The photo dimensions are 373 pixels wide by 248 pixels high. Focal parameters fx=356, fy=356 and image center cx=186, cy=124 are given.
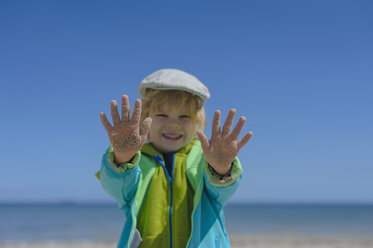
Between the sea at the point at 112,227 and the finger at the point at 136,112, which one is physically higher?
the sea at the point at 112,227

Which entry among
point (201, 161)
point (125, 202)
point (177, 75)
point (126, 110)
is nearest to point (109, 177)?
point (125, 202)

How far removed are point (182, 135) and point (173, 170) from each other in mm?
293

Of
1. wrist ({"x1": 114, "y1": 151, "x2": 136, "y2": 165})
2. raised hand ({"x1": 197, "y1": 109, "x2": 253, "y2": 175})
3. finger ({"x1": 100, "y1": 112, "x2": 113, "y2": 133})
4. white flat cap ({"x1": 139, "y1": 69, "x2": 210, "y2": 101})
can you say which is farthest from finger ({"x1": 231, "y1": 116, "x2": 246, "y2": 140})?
finger ({"x1": 100, "y1": 112, "x2": 113, "y2": 133})

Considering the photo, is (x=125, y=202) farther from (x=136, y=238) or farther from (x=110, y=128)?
(x=110, y=128)

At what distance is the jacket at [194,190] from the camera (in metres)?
2.20

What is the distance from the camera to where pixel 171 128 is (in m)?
2.62

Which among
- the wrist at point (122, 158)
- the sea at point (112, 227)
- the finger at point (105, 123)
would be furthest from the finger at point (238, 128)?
the sea at point (112, 227)

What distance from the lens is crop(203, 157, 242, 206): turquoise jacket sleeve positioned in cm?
219

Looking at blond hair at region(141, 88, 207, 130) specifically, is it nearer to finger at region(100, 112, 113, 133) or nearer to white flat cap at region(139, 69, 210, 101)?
white flat cap at region(139, 69, 210, 101)

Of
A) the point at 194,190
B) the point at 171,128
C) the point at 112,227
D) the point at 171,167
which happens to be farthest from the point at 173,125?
the point at 112,227

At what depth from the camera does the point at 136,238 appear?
2244 millimetres

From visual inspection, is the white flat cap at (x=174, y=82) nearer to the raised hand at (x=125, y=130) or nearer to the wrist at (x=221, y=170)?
the raised hand at (x=125, y=130)

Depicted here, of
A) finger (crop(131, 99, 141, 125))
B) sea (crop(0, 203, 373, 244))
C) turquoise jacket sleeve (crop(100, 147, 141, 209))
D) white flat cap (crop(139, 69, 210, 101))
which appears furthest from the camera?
sea (crop(0, 203, 373, 244))

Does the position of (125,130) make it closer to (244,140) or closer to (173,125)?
(173,125)
